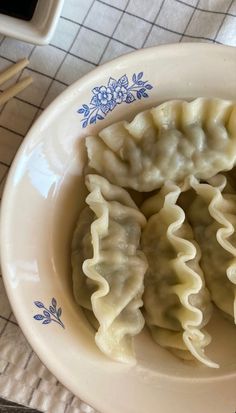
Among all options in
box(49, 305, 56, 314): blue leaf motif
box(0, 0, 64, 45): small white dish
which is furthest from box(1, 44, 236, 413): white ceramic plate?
box(0, 0, 64, 45): small white dish

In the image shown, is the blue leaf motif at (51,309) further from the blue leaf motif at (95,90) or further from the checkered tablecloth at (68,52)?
the blue leaf motif at (95,90)

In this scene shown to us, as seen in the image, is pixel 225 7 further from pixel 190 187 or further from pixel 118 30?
pixel 190 187

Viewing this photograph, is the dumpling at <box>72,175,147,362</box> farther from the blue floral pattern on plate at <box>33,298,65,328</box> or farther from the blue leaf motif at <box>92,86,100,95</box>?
→ the blue leaf motif at <box>92,86,100,95</box>

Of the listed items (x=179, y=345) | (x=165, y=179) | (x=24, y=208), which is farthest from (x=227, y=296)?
(x=24, y=208)

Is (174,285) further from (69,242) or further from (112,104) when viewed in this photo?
(112,104)

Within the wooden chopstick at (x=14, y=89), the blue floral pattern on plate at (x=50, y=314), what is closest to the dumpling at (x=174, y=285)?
the blue floral pattern on plate at (x=50, y=314)

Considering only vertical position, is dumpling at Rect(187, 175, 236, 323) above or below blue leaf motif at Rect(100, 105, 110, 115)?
below
